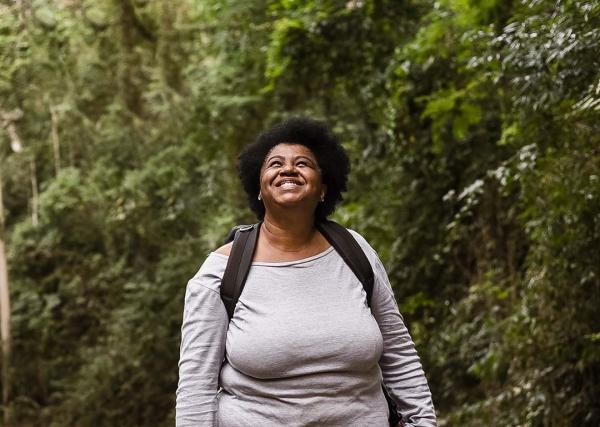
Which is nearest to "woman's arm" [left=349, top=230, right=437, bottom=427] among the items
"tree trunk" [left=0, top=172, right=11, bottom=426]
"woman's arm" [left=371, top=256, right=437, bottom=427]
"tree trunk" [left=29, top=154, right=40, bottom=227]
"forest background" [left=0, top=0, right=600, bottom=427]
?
"woman's arm" [left=371, top=256, right=437, bottom=427]

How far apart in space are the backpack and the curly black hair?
0.12 meters

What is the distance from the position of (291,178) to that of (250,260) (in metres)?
0.28

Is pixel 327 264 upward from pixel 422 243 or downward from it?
upward

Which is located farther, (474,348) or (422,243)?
(422,243)

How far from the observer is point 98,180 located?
15.0m

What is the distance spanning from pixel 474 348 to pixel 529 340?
1855 mm

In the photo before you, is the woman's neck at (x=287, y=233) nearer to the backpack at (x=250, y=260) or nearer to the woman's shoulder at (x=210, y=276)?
the backpack at (x=250, y=260)

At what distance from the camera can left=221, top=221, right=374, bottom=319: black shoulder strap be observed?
234 cm

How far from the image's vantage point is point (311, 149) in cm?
258

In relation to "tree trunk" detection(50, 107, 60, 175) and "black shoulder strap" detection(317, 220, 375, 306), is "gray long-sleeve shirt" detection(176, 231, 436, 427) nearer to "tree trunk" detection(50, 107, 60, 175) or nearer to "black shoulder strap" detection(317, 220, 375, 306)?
"black shoulder strap" detection(317, 220, 375, 306)

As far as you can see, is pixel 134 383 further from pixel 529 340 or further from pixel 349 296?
pixel 349 296

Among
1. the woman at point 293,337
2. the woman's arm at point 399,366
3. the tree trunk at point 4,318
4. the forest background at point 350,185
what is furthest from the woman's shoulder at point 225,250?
the tree trunk at point 4,318

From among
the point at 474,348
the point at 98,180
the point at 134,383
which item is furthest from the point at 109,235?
the point at 474,348

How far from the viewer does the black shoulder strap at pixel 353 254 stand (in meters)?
2.44
